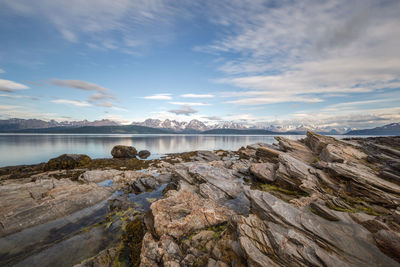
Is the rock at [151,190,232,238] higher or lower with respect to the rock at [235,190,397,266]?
lower

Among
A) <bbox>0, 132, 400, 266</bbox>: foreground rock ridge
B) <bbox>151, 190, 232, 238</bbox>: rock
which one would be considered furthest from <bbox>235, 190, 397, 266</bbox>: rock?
<bbox>151, 190, 232, 238</bbox>: rock

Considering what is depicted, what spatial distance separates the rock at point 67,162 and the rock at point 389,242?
43.9 meters

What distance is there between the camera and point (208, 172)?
71.2 feet

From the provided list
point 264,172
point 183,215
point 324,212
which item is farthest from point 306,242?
A: point 264,172

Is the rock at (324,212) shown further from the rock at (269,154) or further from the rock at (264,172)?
the rock at (269,154)

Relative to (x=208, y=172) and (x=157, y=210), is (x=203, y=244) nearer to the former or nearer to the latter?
(x=157, y=210)

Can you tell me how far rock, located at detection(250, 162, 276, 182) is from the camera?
21156mm

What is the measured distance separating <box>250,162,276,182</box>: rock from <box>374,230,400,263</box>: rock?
12930 mm

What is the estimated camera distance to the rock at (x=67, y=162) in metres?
31.3

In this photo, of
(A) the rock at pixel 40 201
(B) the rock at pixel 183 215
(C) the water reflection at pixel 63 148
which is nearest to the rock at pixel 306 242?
(B) the rock at pixel 183 215

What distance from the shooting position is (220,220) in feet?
42.0

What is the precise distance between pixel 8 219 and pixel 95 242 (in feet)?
28.6

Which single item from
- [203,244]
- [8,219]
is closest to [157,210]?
[203,244]

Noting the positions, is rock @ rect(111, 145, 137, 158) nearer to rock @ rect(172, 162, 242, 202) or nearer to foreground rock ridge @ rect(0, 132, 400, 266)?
foreground rock ridge @ rect(0, 132, 400, 266)
